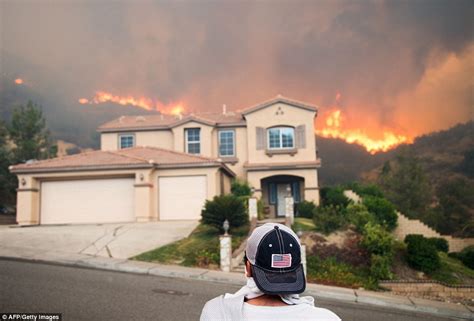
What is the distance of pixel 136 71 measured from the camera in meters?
75.5

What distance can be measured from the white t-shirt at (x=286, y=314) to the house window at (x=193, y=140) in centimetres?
2705

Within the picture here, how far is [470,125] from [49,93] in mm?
91978

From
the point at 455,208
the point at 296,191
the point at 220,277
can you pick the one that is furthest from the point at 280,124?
the point at 455,208

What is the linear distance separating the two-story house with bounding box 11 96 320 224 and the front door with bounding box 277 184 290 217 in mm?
70

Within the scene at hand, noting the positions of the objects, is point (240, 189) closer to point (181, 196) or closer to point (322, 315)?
point (181, 196)

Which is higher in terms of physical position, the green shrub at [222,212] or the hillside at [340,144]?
the hillside at [340,144]

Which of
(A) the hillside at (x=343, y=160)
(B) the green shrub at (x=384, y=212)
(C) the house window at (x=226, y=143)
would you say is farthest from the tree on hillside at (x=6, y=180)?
(A) the hillside at (x=343, y=160)

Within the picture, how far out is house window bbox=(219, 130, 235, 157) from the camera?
29266 millimetres

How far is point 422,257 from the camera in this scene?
1443 cm

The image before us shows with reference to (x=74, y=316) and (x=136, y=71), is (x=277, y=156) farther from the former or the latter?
(x=136, y=71)

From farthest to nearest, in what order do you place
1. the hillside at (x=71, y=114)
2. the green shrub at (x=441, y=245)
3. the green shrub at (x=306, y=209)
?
the hillside at (x=71, y=114) → the green shrub at (x=306, y=209) → the green shrub at (x=441, y=245)

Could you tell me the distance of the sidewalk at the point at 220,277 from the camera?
10.7m

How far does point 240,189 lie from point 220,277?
46.6 ft

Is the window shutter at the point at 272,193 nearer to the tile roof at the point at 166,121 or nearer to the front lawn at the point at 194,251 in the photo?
the tile roof at the point at 166,121
